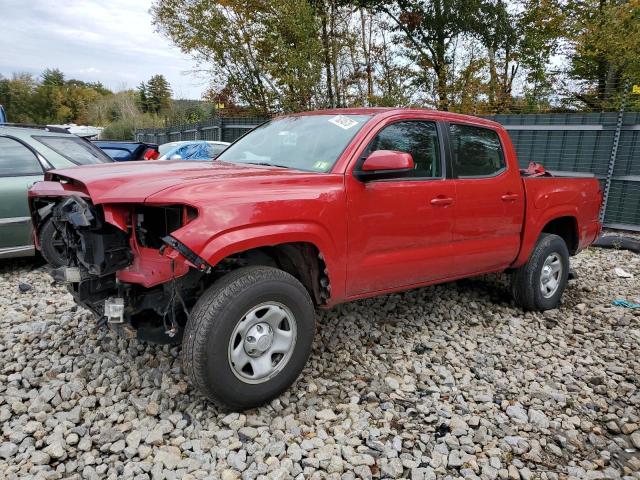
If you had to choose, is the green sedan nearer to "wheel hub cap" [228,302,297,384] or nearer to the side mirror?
"wheel hub cap" [228,302,297,384]

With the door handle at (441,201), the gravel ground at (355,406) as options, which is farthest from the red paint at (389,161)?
the gravel ground at (355,406)

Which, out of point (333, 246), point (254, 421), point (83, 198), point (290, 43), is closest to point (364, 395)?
point (254, 421)

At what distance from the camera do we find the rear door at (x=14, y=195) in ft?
16.4

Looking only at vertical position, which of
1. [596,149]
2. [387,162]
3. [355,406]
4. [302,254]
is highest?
[596,149]

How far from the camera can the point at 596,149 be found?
29.9 ft

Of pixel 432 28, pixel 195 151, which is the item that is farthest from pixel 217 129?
pixel 432 28

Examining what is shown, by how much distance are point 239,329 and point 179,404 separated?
685 millimetres

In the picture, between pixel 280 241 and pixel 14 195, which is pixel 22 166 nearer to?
pixel 14 195

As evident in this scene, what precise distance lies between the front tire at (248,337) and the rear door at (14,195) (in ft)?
11.8

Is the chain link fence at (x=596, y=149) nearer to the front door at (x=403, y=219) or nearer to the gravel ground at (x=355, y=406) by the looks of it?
the gravel ground at (x=355, y=406)

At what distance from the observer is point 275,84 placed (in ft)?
48.4

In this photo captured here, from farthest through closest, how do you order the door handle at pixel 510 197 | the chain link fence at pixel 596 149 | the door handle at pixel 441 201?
the chain link fence at pixel 596 149 → the door handle at pixel 510 197 → the door handle at pixel 441 201

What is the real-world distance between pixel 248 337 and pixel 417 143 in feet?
6.62

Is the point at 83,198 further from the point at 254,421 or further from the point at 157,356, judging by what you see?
the point at 254,421
